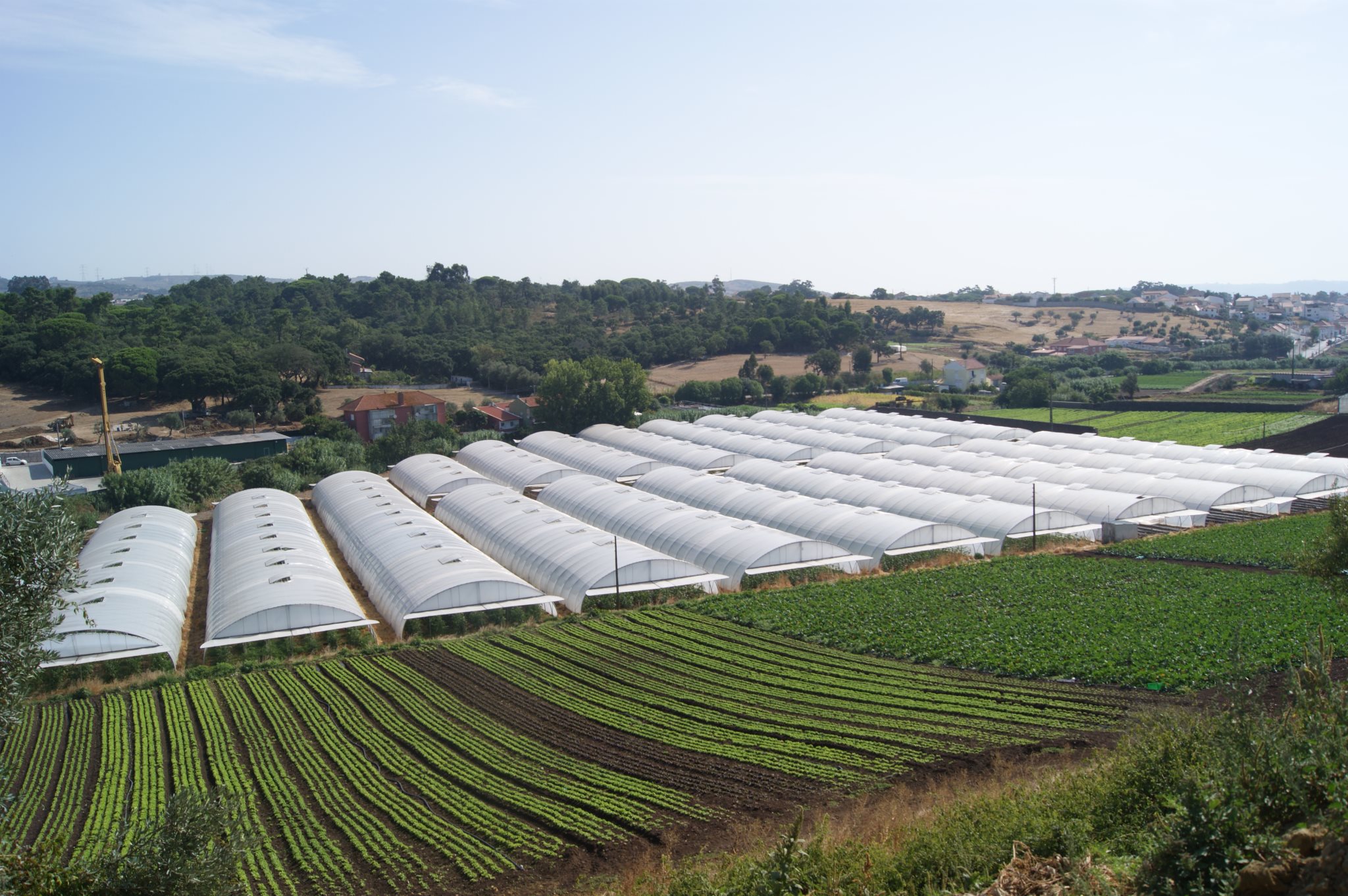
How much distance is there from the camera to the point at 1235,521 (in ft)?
129

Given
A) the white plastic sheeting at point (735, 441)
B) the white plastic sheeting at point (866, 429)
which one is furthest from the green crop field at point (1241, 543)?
the white plastic sheeting at point (735, 441)

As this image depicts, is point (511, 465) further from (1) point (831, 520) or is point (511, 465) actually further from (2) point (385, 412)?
(1) point (831, 520)

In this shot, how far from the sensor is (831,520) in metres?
37.9

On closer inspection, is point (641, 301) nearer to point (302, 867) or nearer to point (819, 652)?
point (819, 652)

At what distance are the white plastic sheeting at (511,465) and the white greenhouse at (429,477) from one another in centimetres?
141

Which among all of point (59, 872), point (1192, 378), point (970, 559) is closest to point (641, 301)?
point (1192, 378)

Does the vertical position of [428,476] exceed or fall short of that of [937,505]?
it exceeds it

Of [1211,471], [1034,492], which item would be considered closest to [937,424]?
[1211,471]

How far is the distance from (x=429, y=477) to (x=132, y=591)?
22.7m

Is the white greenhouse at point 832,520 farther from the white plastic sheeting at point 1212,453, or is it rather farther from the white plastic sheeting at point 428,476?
the white plastic sheeting at point 1212,453

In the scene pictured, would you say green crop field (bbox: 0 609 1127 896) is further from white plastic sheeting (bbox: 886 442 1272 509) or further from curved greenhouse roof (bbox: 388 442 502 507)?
white plastic sheeting (bbox: 886 442 1272 509)

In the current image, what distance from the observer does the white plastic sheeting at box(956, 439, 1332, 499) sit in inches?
1644

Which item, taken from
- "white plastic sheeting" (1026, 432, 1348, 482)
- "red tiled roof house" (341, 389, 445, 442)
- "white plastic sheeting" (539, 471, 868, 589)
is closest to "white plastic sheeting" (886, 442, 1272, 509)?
"white plastic sheeting" (1026, 432, 1348, 482)

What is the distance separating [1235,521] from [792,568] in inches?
778
